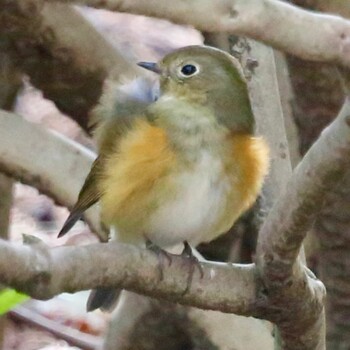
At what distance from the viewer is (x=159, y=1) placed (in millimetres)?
1038

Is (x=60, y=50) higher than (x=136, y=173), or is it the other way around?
(x=136, y=173)

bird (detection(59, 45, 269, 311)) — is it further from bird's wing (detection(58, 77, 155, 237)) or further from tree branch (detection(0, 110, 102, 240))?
tree branch (detection(0, 110, 102, 240))

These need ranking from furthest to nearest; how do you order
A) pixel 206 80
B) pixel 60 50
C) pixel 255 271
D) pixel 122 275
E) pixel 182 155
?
1. pixel 60 50
2. pixel 206 80
3. pixel 182 155
4. pixel 255 271
5. pixel 122 275

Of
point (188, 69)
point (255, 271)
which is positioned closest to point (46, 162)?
point (188, 69)

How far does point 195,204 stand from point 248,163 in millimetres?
122

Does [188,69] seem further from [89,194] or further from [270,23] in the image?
[270,23]

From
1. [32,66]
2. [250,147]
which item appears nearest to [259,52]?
[250,147]

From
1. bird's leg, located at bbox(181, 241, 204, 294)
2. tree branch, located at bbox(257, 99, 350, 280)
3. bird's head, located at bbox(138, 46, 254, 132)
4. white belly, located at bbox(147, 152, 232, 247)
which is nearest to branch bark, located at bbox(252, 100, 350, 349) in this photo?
tree branch, located at bbox(257, 99, 350, 280)

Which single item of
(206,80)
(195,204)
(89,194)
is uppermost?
(206,80)

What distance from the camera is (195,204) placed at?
1.83 m

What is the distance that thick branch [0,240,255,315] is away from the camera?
1.21 m

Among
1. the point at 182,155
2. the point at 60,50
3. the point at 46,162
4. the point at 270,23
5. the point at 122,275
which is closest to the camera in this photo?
the point at 270,23

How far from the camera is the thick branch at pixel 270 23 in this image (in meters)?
1.05

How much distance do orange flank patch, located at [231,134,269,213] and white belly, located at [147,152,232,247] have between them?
3 cm
